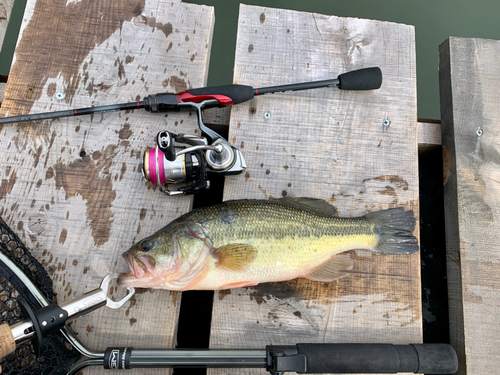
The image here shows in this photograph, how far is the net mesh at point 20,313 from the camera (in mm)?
1688

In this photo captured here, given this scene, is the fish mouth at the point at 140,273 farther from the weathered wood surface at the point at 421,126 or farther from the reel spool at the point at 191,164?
the weathered wood surface at the point at 421,126

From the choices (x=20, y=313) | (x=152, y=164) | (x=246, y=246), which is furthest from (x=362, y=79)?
(x=20, y=313)

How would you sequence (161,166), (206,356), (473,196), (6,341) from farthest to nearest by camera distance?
(473,196), (161,166), (206,356), (6,341)

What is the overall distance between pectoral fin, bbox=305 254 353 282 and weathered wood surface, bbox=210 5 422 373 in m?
0.11

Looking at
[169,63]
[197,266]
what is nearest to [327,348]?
[197,266]

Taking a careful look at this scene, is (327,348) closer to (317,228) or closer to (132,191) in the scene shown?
(317,228)

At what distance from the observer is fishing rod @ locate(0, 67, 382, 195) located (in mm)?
1977

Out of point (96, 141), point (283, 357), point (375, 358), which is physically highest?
point (96, 141)

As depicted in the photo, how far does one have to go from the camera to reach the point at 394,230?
2.05 meters

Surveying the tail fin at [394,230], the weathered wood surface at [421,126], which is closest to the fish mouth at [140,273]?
the weathered wood surface at [421,126]

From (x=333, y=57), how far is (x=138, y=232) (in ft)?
6.46

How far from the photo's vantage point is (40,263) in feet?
6.67

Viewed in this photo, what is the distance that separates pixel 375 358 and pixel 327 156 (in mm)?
1315

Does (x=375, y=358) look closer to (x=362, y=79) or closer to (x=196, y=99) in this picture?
(x=362, y=79)
